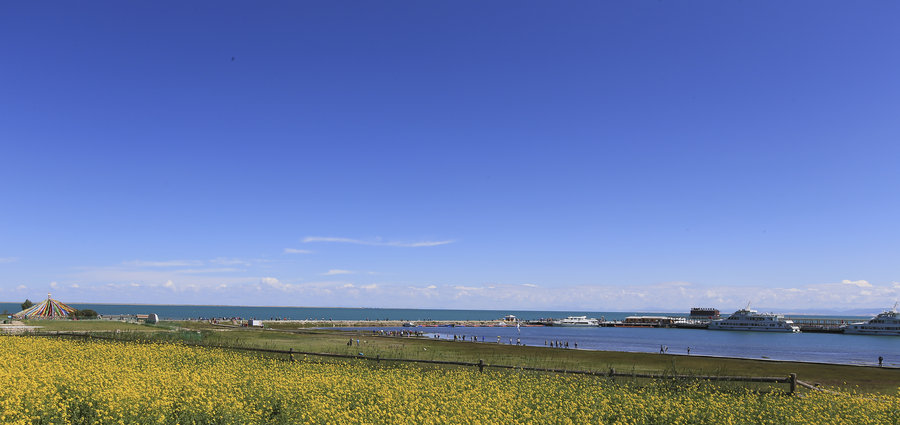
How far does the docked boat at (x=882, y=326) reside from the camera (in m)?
131

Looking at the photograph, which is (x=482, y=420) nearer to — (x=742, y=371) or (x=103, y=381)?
(x=103, y=381)

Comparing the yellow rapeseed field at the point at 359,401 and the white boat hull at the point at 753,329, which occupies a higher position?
the yellow rapeseed field at the point at 359,401

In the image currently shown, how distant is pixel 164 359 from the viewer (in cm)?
2253

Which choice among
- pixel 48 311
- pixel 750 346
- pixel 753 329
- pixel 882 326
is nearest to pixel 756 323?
pixel 753 329

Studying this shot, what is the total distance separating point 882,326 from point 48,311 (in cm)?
17517

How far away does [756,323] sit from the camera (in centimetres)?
14275

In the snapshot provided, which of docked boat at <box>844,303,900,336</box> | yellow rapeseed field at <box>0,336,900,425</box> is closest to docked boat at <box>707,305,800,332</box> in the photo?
docked boat at <box>844,303,900,336</box>

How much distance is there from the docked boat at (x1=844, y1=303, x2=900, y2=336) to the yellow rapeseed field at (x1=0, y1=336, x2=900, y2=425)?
150 meters

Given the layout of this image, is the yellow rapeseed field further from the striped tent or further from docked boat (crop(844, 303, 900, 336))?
docked boat (crop(844, 303, 900, 336))

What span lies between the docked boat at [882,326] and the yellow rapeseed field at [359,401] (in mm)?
149680

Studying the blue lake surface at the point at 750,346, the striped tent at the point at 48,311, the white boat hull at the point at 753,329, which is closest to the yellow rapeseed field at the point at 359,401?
the blue lake surface at the point at 750,346

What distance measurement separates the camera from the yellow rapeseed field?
12.2m

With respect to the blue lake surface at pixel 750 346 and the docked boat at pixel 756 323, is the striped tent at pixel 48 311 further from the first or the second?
the docked boat at pixel 756 323

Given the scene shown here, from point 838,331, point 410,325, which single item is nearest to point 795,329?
point 838,331
